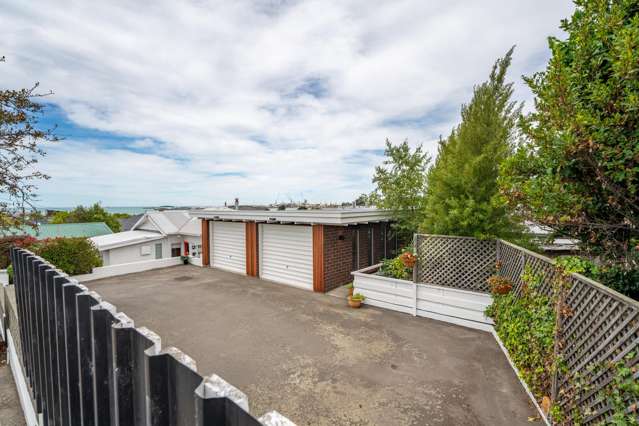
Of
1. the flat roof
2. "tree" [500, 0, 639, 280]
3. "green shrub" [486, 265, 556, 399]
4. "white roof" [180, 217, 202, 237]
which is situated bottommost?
"green shrub" [486, 265, 556, 399]

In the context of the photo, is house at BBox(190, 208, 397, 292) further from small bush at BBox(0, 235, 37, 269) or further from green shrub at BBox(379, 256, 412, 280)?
small bush at BBox(0, 235, 37, 269)

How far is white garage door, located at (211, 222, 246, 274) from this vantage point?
11672 millimetres

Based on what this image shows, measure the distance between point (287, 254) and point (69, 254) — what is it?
7.51 metres

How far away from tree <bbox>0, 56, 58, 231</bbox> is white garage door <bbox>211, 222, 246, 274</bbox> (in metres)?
6.87

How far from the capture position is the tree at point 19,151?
15.9ft

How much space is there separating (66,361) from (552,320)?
4.77 m

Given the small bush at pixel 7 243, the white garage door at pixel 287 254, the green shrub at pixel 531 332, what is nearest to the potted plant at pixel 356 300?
the white garage door at pixel 287 254

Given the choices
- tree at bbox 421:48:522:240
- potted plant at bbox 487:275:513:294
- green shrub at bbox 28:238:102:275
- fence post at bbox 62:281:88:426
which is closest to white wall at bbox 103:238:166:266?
green shrub at bbox 28:238:102:275

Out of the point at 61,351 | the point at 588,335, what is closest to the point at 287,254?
the point at 588,335

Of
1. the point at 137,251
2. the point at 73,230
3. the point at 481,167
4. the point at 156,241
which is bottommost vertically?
the point at 137,251

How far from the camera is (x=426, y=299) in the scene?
6.85 metres

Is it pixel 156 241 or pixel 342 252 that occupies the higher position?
pixel 342 252

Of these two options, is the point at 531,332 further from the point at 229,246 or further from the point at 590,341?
the point at 229,246

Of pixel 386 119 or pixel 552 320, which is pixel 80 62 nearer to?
pixel 386 119
